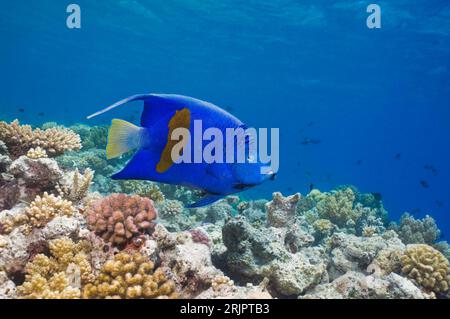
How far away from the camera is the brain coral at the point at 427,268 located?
472 centimetres

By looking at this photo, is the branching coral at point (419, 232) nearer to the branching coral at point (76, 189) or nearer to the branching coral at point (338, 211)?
the branching coral at point (338, 211)

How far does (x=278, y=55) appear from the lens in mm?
41719

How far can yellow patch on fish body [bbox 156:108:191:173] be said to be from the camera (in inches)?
73.2

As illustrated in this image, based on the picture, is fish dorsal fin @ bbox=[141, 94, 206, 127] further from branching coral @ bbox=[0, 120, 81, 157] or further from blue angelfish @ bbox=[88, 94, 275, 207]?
branching coral @ bbox=[0, 120, 81, 157]

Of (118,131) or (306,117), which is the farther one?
(306,117)

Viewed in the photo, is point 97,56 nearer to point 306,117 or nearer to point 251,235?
point 306,117

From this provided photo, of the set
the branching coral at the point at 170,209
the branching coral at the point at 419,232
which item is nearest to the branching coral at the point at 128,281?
the branching coral at the point at 170,209

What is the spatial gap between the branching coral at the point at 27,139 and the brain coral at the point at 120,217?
2.48 m

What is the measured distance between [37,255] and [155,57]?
187 ft

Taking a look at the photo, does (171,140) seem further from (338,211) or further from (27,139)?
(338,211)

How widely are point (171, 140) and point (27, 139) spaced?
4828 mm
